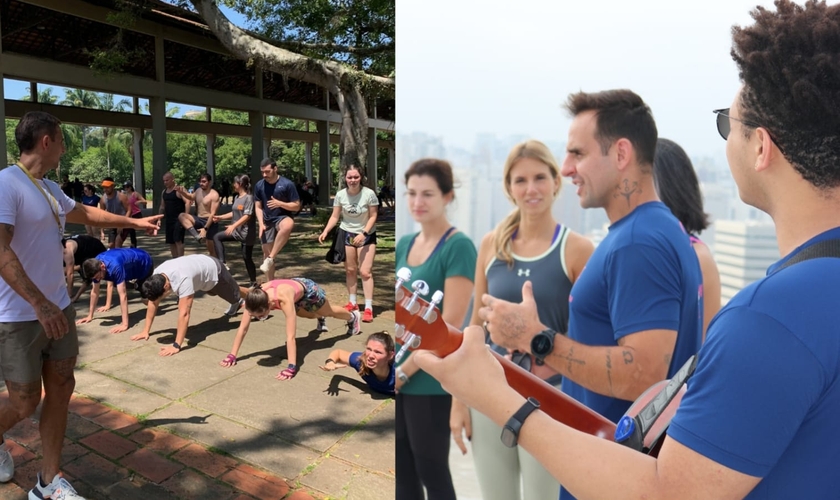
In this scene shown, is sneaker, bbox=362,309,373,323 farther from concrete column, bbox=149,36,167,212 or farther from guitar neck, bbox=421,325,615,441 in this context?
concrete column, bbox=149,36,167,212

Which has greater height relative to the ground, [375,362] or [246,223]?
[246,223]

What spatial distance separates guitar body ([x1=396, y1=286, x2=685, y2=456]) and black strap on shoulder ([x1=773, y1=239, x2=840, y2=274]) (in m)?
0.32

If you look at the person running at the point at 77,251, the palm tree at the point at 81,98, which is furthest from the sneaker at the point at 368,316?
the palm tree at the point at 81,98

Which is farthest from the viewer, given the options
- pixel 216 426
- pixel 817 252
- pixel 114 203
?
pixel 114 203

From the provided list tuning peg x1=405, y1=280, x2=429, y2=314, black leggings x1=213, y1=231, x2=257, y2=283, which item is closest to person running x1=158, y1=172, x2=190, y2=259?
black leggings x1=213, y1=231, x2=257, y2=283

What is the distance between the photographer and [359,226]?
20.9ft

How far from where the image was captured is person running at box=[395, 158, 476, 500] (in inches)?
60.3

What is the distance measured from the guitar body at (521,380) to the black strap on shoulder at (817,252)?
0.32 m

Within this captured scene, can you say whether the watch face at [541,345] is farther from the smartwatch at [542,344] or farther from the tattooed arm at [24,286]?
the tattooed arm at [24,286]

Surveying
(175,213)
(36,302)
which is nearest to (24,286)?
(36,302)

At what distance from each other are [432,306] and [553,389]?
1.18 feet

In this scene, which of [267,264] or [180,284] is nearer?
[180,284]

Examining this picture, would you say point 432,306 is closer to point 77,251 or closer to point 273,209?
point 273,209

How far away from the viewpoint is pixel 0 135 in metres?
13.3
